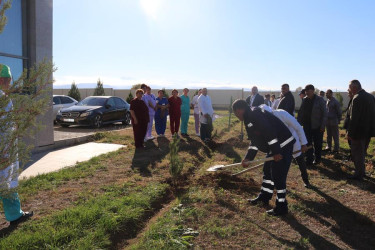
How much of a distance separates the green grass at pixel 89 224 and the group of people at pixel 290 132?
5.58ft

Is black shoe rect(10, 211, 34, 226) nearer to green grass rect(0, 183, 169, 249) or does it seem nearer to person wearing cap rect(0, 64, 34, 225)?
person wearing cap rect(0, 64, 34, 225)

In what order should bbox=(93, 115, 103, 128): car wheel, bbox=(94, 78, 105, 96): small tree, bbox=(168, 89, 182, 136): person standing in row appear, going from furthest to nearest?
bbox=(94, 78, 105, 96): small tree → bbox=(93, 115, 103, 128): car wheel → bbox=(168, 89, 182, 136): person standing in row

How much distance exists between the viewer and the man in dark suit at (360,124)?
599 centimetres

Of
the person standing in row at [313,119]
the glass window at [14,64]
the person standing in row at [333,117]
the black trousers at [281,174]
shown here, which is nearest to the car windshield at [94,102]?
the glass window at [14,64]

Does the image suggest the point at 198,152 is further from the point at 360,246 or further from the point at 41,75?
the point at 41,75

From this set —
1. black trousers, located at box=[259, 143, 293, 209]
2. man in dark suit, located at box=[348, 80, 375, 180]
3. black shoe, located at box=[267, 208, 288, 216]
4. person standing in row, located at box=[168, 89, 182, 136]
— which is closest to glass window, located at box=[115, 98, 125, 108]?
person standing in row, located at box=[168, 89, 182, 136]

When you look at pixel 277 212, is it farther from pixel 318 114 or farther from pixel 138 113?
pixel 138 113

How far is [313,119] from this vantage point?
727 cm

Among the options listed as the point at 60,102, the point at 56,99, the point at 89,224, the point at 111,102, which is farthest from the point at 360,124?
the point at 56,99

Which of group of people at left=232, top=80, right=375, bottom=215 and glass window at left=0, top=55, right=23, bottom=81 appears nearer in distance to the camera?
group of people at left=232, top=80, right=375, bottom=215

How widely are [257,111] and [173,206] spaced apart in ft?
6.08

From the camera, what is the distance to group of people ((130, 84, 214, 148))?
8656 mm

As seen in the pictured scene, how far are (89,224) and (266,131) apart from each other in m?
2.55

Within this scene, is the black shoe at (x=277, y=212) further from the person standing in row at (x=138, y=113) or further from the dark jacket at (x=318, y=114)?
the person standing in row at (x=138, y=113)
